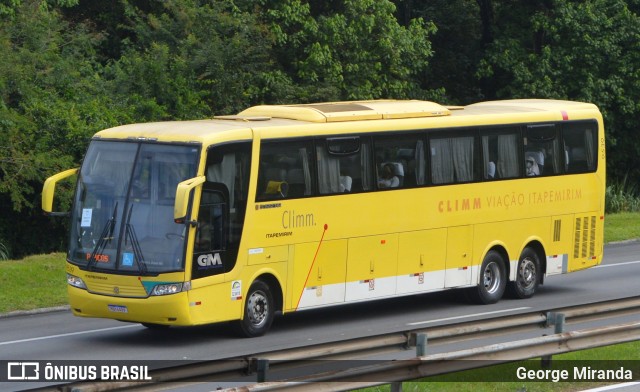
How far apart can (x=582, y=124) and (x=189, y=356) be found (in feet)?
34.1

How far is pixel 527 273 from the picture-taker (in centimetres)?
2297

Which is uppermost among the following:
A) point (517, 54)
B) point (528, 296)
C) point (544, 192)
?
point (517, 54)

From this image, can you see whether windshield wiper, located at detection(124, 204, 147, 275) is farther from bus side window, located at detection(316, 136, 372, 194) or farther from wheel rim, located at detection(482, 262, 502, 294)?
wheel rim, located at detection(482, 262, 502, 294)

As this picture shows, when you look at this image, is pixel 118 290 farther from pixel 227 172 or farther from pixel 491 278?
pixel 491 278

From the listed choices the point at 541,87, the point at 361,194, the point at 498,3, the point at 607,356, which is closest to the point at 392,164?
the point at 361,194

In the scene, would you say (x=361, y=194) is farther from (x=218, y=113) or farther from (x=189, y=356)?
(x=218, y=113)

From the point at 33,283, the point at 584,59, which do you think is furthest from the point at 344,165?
the point at 584,59

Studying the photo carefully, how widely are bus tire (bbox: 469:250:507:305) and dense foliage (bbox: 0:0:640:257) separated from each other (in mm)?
11472

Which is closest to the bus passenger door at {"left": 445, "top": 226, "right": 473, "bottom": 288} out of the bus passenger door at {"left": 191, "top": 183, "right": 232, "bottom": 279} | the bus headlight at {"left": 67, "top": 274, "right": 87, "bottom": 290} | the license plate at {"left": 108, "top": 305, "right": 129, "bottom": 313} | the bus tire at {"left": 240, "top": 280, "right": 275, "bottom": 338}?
the bus tire at {"left": 240, "top": 280, "right": 275, "bottom": 338}

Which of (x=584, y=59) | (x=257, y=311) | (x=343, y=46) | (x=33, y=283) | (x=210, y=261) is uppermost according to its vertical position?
(x=343, y=46)

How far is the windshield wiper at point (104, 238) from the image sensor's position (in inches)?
689

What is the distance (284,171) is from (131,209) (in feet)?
8.15

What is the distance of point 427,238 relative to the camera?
2088 centimetres

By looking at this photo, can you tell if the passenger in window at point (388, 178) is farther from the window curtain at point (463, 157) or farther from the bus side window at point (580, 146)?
the bus side window at point (580, 146)
